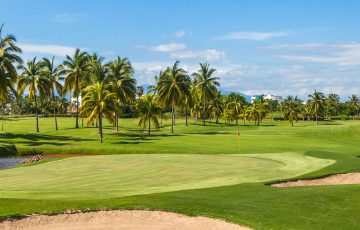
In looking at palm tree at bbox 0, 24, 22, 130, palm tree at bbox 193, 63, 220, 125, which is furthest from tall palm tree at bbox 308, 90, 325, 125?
palm tree at bbox 0, 24, 22, 130

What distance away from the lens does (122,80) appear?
93.3 m

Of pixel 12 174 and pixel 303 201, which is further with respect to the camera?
pixel 12 174

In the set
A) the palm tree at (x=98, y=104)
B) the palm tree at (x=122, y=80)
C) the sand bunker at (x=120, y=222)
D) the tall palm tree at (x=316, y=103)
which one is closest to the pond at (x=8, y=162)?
the palm tree at (x=98, y=104)

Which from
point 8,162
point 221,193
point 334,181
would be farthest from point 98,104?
point 221,193

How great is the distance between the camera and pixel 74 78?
307 feet

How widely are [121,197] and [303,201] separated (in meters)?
9.00

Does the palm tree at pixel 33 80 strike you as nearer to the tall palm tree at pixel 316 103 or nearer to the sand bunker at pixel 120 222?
the sand bunker at pixel 120 222

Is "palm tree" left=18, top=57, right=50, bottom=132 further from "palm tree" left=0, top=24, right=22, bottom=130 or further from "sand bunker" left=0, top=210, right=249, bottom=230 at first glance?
"sand bunker" left=0, top=210, right=249, bottom=230

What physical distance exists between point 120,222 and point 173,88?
76.6 m

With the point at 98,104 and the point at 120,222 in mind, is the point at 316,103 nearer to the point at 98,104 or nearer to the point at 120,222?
the point at 98,104

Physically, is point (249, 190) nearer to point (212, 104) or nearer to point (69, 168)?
point (69, 168)

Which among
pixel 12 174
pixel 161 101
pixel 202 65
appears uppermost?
pixel 202 65

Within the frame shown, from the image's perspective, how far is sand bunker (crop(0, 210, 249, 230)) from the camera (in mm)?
17531

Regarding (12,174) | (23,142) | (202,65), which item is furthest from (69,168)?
(202,65)
